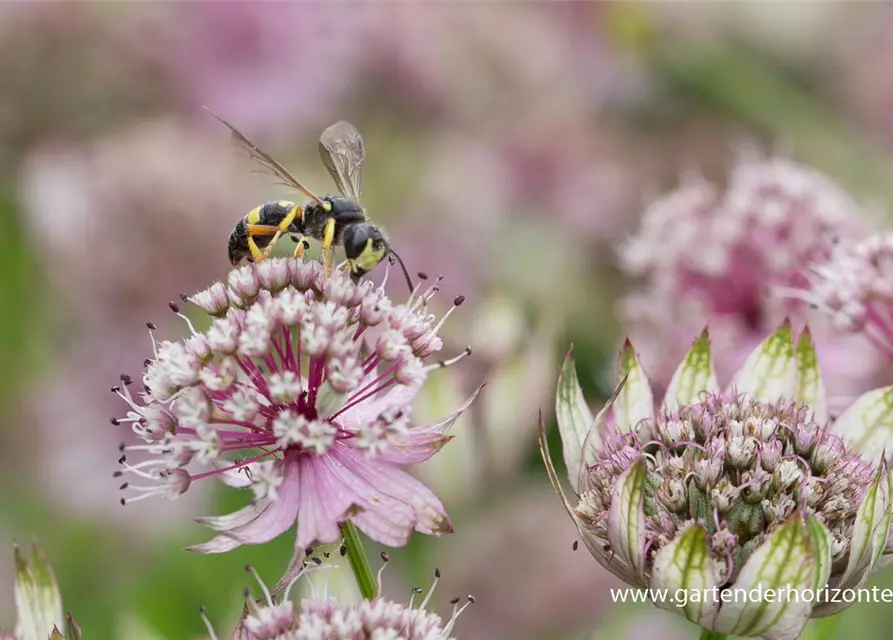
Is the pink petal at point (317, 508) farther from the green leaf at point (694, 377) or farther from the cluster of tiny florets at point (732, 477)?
the green leaf at point (694, 377)

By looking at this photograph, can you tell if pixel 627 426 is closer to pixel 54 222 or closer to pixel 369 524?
pixel 369 524

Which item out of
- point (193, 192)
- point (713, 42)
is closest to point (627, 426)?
point (193, 192)

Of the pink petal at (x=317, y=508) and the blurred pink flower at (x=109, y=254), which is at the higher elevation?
the blurred pink flower at (x=109, y=254)

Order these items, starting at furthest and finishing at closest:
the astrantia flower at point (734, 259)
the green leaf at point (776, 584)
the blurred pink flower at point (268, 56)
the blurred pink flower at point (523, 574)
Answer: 1. the blurred pink flower at point (268, 56)
2. the blurred pink flower at point (523, 574)
3. the astrantia flower at point (734, 259)
4. the green leaf at point (776, 584)

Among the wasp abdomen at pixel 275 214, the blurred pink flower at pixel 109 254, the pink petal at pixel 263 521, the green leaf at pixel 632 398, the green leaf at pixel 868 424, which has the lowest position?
the pink petal at pixel 263 521

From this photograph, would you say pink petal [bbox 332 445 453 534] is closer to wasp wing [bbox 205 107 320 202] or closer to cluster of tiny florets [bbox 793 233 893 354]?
wasp wing [bbox 205 107 320 202]

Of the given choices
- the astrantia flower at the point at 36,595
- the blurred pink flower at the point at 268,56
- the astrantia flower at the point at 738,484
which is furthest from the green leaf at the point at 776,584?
the blurred pink flower at the point at 268,56
